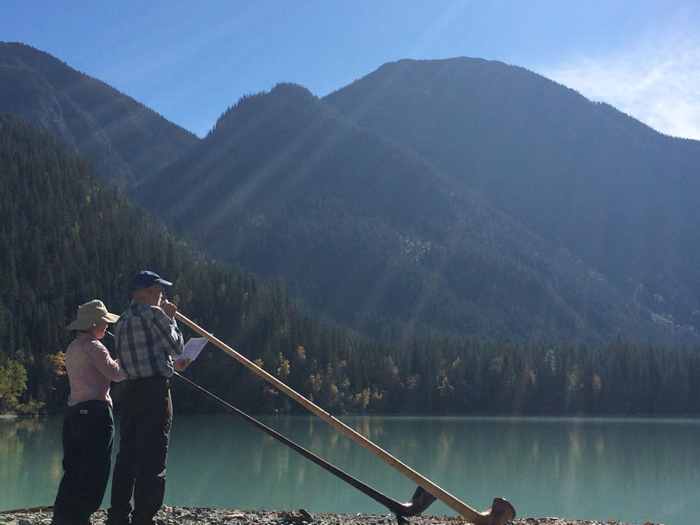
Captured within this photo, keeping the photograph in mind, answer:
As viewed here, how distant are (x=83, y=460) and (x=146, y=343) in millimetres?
1461

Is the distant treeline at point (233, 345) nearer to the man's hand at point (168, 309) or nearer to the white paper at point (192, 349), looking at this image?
the white paper at point (192, 349)

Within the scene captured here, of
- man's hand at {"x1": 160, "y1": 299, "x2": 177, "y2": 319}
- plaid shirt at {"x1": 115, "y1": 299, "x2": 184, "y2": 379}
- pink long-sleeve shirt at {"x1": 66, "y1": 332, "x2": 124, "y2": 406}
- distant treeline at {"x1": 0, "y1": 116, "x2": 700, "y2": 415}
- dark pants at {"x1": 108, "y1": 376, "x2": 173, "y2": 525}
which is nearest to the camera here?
dark pants at {"x1": 108, "y1": 376, "x2": 173, "y2": 525}

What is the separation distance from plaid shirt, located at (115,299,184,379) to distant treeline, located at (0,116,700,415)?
7648 cm

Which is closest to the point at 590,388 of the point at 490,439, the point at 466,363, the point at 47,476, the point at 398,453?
the point at 466,363

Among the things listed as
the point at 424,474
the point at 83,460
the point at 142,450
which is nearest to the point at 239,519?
the point at 83,460

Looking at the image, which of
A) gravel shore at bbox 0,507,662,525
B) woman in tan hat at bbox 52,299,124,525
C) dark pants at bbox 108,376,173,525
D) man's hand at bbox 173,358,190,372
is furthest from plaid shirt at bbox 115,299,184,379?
gravel shore at bbox 0,507,662,525

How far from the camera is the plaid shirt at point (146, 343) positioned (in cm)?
755

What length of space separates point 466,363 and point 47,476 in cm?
10881

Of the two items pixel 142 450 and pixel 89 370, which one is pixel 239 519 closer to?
pixel 142 450

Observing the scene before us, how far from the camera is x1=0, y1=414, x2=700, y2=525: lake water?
21.1 meters

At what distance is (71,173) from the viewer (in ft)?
460

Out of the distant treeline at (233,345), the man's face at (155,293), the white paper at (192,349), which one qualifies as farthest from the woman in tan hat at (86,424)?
the distant treeline at (233,345)

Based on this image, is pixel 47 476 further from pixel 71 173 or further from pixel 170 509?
pixel 71 173

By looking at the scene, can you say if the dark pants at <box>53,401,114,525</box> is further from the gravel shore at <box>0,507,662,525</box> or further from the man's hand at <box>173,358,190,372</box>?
the gravel shore at <box>0,507,662,525</box>
